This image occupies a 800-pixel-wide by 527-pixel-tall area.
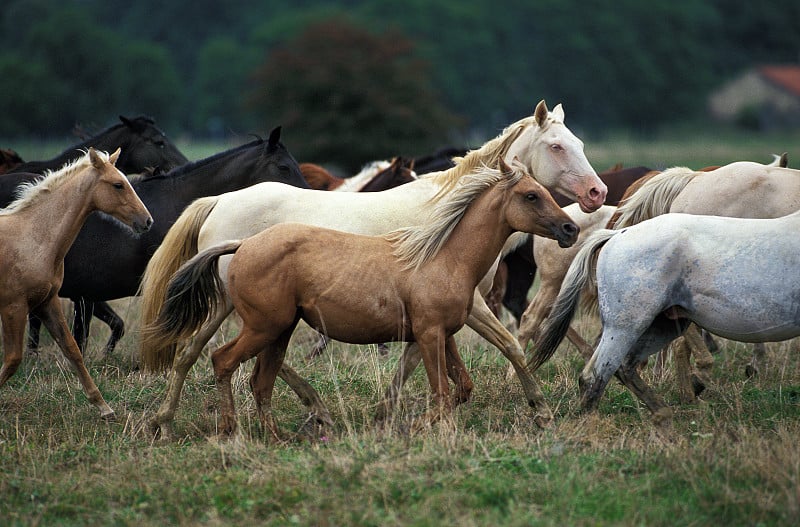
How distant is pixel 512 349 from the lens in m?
6.30

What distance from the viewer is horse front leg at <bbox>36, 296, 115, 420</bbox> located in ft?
21.6

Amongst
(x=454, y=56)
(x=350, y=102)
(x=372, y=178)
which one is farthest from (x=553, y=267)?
(x=454, y=56)

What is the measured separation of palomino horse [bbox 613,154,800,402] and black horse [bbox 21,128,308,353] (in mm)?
2860

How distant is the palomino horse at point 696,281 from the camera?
18.7 feet

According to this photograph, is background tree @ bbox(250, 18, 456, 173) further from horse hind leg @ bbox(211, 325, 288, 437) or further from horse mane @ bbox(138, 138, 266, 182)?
horse hind leg @ bbox(211, 325, 288, 437)

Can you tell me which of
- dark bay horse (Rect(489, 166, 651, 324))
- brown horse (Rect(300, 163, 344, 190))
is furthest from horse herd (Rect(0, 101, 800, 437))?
brown horse (Rect(300, 163, 344, 190))

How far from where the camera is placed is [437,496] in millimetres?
4695

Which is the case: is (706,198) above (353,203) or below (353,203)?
below

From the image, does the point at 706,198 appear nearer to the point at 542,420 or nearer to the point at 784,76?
the point at 542,420

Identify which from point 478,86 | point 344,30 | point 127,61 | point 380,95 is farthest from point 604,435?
point 127,61

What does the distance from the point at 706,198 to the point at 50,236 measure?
4.61m

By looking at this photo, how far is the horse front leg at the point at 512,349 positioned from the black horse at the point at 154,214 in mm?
2523

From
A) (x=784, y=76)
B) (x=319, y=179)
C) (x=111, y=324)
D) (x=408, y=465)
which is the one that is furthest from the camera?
(x=784, y=76)

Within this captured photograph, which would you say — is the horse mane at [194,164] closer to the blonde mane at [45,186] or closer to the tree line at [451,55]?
the blonde mane at [45,186]
